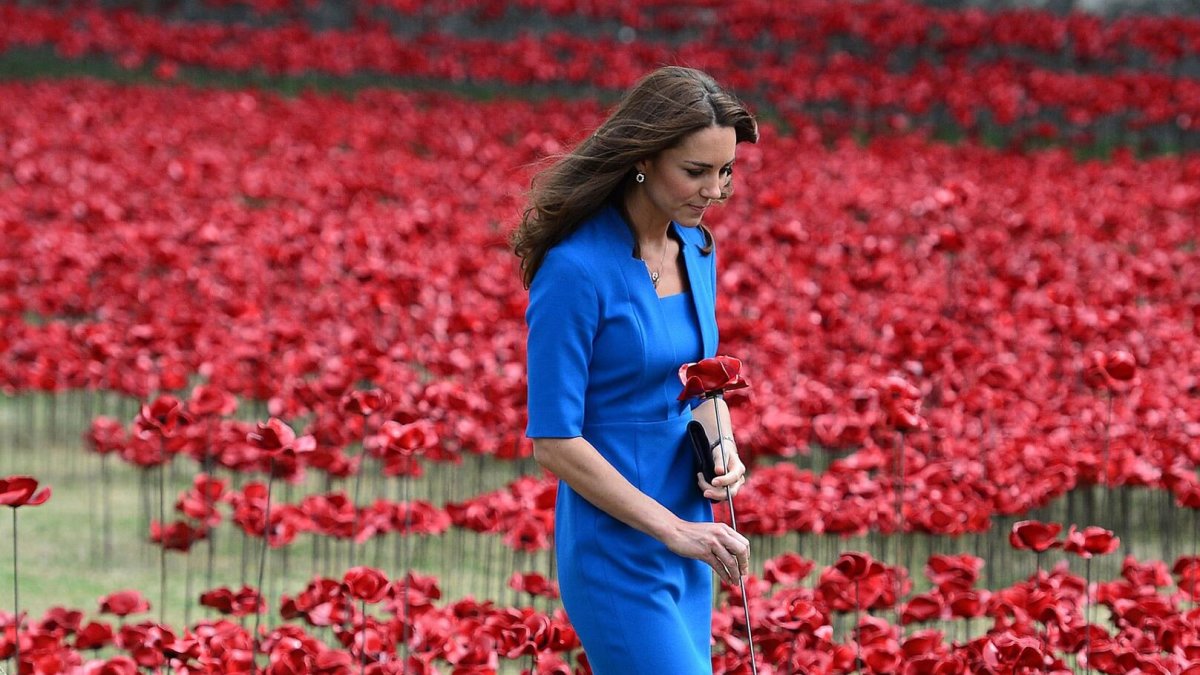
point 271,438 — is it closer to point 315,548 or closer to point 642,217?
point 642,217

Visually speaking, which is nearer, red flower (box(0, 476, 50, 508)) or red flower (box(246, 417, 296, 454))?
red flower (box(0, 476, 50, 508))

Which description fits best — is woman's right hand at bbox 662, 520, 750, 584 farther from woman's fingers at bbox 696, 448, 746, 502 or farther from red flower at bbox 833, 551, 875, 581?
red flower at bbox 833, 551, 875, 581

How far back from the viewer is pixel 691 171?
2.90 metres

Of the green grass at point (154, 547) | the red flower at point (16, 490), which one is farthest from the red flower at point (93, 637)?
the green grass at point (154, 547)

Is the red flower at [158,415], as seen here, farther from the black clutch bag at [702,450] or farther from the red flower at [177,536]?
the black clutch bag at [702,450]

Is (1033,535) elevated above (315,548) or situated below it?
above

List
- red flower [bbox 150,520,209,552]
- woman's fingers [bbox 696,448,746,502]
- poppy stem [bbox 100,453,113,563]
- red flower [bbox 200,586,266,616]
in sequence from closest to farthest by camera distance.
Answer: woman's fingers [bbox 696,448,746,502] → red flower [bbox 200,586,266,616] → red flower [bbox 150,520,209,552] → poppy stem [bbox 100,453,113,563]

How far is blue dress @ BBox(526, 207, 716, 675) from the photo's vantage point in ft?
9.27

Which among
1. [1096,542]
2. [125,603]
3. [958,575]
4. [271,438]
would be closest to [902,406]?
[958,575]

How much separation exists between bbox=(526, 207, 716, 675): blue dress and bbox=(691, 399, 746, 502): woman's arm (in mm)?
74

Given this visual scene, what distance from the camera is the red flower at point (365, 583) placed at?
144 inches

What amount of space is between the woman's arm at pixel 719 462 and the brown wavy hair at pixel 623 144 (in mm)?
436

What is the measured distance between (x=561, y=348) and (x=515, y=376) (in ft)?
12.5

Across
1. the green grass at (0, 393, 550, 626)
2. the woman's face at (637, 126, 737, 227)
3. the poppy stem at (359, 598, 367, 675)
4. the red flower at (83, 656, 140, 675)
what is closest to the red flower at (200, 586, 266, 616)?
the poppy stem at (359, 598, 367, 675)
